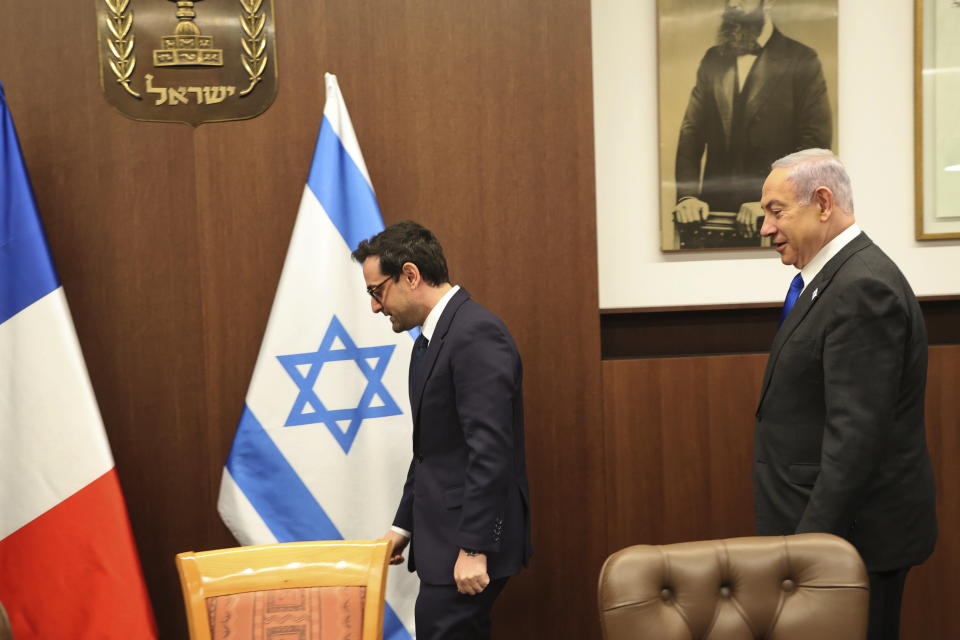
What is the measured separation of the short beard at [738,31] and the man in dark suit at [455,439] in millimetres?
1660

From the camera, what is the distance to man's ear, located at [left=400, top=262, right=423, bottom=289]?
2012 mm

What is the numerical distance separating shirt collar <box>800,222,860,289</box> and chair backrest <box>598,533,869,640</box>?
0.68 metres

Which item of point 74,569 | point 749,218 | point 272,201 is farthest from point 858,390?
point 74,569

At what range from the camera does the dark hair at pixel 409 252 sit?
201 cm

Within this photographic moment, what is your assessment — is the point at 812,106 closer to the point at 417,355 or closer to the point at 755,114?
the point at 755,114

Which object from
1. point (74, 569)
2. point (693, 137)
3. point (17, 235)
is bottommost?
point (74, 569)

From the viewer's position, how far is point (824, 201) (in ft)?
6.19

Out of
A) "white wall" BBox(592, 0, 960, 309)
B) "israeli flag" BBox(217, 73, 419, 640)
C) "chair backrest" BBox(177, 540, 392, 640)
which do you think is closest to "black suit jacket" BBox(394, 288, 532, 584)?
"chair backrest" BBox(177, 540, 392, 640)

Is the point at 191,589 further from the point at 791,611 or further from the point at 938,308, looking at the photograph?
the point at 938,308

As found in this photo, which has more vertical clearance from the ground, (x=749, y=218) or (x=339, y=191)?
(x=339, y=191)

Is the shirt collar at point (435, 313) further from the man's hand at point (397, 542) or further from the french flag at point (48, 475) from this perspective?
the french flag at point (48, 475)

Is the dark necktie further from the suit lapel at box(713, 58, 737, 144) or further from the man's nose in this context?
the suit lapel at box(713, 58, 737, 144)

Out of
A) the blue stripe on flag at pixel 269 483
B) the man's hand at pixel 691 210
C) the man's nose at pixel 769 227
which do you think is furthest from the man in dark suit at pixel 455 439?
the man's hand at pixel 691 210

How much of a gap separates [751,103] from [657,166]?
42 centimetres
